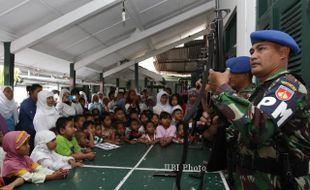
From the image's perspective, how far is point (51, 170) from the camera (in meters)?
2.87

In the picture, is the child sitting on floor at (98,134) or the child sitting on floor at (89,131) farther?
the child sitting on floor at (98,134)

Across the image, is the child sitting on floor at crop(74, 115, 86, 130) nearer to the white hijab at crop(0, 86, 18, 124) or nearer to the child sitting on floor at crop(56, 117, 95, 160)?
the child sitting on floor at crop(56, 117, 95, 160)

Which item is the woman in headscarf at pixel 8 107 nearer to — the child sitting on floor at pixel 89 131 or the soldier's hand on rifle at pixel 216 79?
the child sitting on floor at pixel 89 131

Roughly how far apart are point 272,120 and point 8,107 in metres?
4.38

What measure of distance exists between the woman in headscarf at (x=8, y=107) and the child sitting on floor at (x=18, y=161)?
200 cm

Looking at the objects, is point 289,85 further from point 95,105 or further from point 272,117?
point 95,105

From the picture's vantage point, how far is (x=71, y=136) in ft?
12.0

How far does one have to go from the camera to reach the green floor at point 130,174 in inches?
102

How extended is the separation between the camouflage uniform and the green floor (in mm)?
1458

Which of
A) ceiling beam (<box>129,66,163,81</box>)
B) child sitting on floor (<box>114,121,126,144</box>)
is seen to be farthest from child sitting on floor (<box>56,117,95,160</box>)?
ceiling beam (<box>129,66,163,81</box>)

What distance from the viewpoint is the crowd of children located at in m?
2.63

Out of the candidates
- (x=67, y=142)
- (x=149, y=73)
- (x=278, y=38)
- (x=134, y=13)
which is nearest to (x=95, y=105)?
(x=134, y=13)

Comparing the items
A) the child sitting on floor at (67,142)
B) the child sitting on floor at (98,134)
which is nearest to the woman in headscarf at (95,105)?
the child sitting on floor at (98,134)

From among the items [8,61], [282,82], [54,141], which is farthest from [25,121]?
[282,82]
